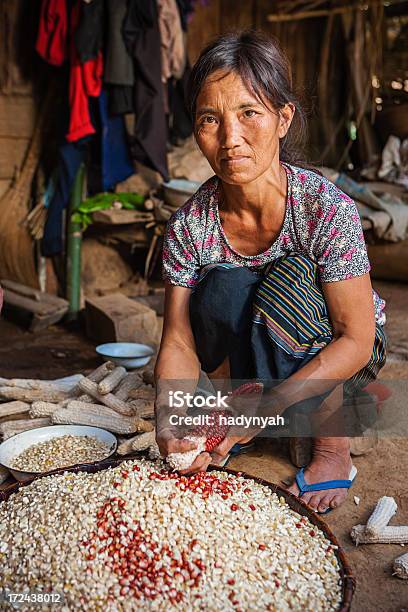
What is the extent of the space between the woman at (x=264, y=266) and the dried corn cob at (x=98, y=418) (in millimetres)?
393

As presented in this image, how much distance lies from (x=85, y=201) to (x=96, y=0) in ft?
4.55

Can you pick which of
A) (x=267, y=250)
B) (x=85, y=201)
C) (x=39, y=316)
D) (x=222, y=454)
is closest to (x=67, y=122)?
(x=85, y=201)

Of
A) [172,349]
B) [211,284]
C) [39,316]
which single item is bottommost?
[39,316]

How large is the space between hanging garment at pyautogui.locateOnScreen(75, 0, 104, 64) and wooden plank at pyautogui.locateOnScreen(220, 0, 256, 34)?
2328 millimetres

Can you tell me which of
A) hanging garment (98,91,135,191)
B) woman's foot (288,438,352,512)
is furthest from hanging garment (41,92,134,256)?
woman's foot (288,438,352,512)

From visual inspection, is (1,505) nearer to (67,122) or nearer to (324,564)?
(324,564)

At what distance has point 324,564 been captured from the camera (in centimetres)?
169

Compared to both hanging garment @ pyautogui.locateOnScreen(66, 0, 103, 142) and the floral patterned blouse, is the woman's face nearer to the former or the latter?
the floral patterned blouse

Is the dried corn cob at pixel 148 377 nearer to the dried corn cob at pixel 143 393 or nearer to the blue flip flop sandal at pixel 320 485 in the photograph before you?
the dried corn cob at pixel 143 393

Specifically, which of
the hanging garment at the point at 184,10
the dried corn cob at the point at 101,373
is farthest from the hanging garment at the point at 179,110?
the dried corn cob at the point at 101,373

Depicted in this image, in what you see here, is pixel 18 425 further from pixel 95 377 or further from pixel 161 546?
pixel 161 546

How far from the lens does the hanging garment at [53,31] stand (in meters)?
4.65

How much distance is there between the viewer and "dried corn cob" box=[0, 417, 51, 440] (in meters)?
2.65

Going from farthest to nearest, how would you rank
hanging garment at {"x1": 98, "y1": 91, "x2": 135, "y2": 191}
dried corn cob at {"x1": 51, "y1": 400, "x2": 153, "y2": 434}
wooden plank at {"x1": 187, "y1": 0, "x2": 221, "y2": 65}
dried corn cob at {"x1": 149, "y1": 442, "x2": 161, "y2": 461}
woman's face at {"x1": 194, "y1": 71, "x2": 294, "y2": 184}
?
wooden plank at {"x1": 187, "y1": 0, "x2": 221, "y2": 65}, hanging garment at {"x1": 98, "y1": 91, "x2": 135, "y2": 191}, dried corn cob at {"x1": 51, "y1": 400, "x2": 153, "y2": 434}, dried corn cob at {"x1": 149, "y1": 442, "x2": 161, "y2": 461}, woman's face at {"x1": 194, "y1": 71, "x2": 294, "y2": 184}
